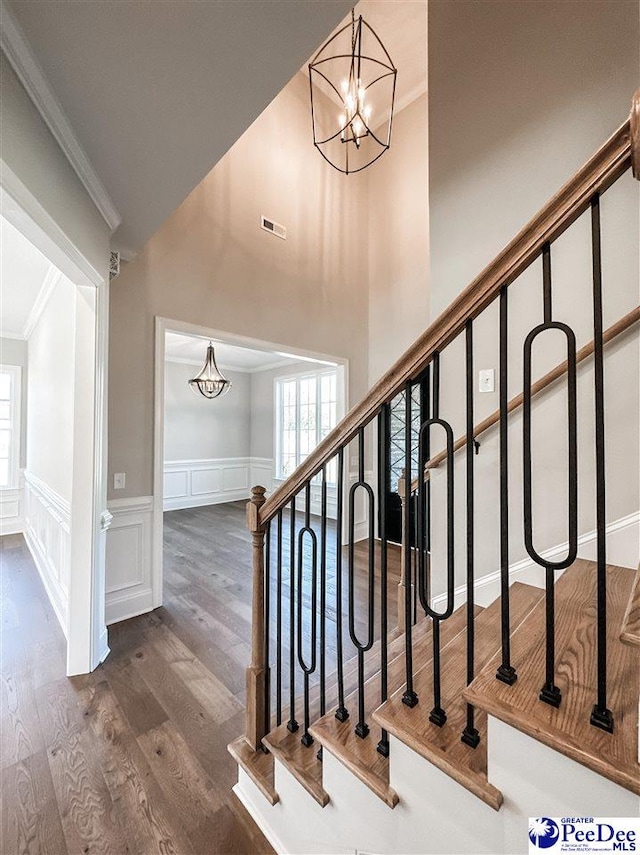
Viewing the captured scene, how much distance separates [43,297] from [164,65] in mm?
3195

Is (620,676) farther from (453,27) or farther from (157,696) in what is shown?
(453,27)

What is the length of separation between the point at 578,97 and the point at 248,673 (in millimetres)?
3017

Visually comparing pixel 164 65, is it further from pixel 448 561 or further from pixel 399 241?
pixel 399 241

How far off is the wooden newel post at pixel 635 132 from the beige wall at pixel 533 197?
47.3 inches

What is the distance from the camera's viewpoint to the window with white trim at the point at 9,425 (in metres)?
4.96

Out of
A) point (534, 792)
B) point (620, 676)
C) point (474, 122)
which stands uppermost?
point (474, 122)

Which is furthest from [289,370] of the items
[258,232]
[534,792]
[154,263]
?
[534,792]

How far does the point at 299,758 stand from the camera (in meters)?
1.24

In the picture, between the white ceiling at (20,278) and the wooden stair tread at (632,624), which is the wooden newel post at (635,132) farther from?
the white ceiling at (20,278)

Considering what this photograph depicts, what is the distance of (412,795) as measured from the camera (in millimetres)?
A: 906

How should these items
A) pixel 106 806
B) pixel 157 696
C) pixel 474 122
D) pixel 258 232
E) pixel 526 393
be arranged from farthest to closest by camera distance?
1. pixel 258 232
2. pixel 474 122
3. pixel 157 696
4. pixel 106 806
5. pixel 526 393

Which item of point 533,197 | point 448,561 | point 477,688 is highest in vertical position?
point 533,197

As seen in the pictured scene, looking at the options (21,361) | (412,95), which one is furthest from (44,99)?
(21,361)

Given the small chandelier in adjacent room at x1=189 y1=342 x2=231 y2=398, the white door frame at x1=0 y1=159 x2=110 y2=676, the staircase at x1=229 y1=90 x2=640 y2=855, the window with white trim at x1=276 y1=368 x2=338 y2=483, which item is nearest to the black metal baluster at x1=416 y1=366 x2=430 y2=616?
the staircase at x1=229 y1=90 x2=640 y2=855
